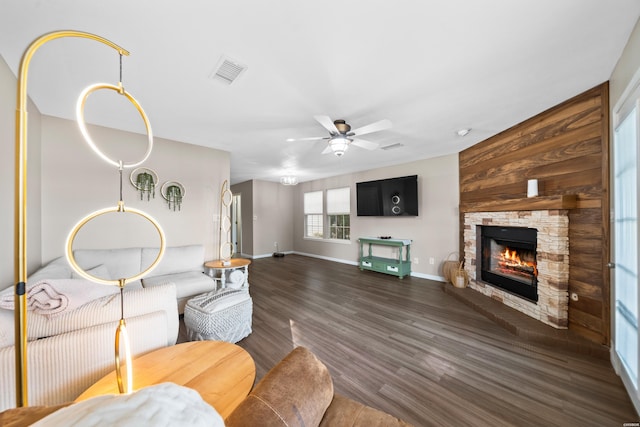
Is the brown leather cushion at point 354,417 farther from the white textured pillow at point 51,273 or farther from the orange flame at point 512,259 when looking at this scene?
the orange flame at point 512,259

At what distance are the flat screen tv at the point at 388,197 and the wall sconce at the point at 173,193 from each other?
3.78 metres

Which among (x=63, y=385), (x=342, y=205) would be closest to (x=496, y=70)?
(x=63, y=385)

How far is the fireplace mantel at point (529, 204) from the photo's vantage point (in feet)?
7.63

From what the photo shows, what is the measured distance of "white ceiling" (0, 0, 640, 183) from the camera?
4.41 ft

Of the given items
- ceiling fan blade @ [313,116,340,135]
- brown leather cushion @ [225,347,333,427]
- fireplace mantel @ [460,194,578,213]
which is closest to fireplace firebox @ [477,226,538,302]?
fireplace mantel @ [460,194,578,213]

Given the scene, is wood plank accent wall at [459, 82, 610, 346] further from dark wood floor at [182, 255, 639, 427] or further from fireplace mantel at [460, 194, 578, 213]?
dark wood floor at [182, 255, 639, 427]

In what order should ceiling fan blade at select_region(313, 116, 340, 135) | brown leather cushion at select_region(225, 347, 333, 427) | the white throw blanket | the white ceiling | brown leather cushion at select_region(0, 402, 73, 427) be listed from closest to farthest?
brown leather cushion at select_region(0, 402, 73, 427), brown leather cushion at select_region(225, 347, 333, 427), the white throw blanket, the white ceiling, ceiling fan blade at select_region(313, 116, 340, 135)

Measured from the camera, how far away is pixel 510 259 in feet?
10.5

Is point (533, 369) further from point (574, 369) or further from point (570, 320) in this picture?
point (570, 320)

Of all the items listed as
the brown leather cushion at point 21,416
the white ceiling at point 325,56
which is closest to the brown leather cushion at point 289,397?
the brown leather cushion at point 21,416

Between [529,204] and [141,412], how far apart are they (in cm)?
360

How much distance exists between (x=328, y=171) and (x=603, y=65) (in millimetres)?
4447

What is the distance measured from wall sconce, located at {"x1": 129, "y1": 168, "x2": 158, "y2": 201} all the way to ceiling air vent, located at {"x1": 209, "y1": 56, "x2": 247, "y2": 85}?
7.16 feet

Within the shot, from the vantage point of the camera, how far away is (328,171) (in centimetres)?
579
